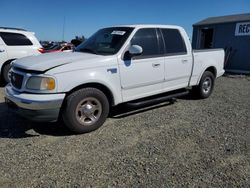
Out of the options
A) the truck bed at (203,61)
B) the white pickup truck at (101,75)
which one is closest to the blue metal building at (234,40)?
the truck bed at (203,61)

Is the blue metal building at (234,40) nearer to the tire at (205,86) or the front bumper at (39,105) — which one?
the tire at (205,86)

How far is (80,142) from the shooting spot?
3.81 m

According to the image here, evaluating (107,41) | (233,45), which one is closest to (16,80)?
(107,41)

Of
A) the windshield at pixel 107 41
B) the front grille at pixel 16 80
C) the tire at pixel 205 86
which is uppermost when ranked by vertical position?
the windshield at pixel 107 41

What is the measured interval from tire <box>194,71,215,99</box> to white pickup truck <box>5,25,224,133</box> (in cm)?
65

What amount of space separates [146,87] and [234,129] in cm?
189

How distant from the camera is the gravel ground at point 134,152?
2842mm

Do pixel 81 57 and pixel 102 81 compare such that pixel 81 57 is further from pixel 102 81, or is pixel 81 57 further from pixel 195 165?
pixel 195 165

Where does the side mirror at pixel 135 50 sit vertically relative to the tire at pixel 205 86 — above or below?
above

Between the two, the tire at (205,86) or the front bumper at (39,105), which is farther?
the tire at (205,86)

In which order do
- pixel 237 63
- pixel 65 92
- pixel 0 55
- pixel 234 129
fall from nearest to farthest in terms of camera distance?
pixel 65 92 < pixel 234 129 < pixel 0 55 < pixel 237 63

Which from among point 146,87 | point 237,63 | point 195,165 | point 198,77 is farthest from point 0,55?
point 237,63

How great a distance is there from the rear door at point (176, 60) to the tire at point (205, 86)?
2.37 ft

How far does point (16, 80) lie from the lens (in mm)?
3967
